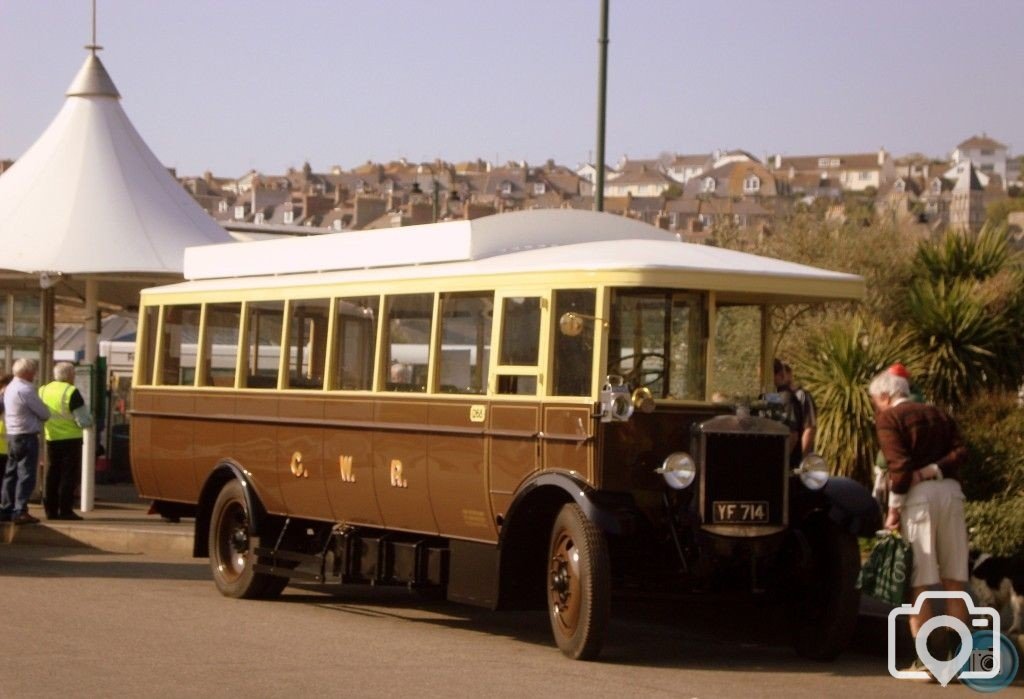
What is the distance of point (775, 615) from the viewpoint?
1246 centimetres

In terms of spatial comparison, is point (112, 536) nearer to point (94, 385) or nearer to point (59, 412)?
point (59, 412)

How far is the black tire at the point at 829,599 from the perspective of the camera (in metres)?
11.5

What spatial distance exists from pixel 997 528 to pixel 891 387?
2473 mm

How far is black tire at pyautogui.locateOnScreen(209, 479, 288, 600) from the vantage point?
48.4 feet

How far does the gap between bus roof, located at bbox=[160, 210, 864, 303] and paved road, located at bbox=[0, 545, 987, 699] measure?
81.1 inches

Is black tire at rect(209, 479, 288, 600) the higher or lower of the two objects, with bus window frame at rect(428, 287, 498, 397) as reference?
lower

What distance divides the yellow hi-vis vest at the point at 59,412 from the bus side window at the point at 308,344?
22.1ft

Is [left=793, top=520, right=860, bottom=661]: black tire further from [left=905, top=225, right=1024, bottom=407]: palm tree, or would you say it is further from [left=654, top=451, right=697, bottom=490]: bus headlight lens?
[left=905, top=225, right=1024, bottom=407]: palm tree

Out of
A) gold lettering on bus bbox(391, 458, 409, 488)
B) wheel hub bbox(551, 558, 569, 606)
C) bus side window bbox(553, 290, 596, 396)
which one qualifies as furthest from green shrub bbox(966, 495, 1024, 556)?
gold lettering on bus bbox(391, 458, 409, 488)

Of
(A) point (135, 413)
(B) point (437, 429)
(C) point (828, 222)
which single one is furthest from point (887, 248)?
(B) point (437, 429)

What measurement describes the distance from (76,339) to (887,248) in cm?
2353

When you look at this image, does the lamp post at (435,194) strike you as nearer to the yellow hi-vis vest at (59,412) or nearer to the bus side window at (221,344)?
the yellow hi-vis vest at (59,412)

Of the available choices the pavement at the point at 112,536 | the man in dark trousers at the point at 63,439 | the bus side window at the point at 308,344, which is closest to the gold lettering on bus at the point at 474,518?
the bus side window at the point at 308,344

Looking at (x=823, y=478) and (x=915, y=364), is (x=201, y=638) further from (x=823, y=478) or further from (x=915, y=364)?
(x=915, y=364)
